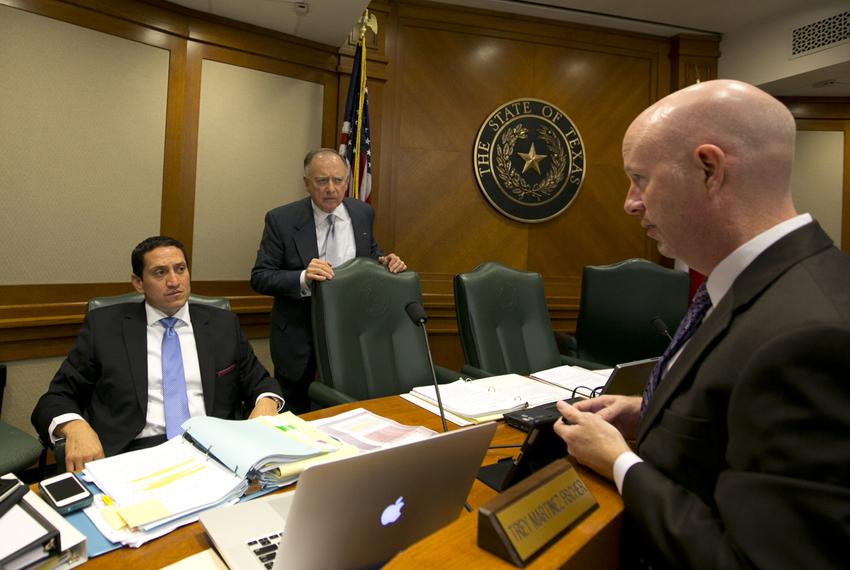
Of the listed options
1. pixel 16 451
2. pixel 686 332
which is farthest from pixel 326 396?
pixel 686 332

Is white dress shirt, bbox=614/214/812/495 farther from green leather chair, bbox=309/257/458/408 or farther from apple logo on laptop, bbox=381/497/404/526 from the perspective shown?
green leather chair, bbox=309/257/458/408

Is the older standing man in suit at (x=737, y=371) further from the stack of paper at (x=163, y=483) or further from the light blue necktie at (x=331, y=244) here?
the light blue necktie at (x=331, y=244)

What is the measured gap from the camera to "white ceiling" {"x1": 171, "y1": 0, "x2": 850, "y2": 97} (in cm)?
340

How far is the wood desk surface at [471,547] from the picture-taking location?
66 centimetres

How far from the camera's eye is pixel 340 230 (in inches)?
117

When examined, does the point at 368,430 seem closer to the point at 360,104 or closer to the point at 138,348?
the point at 138,348

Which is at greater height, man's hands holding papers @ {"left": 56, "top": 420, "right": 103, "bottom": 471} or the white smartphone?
the white smartphone

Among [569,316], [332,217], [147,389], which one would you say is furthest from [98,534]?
[569,316]

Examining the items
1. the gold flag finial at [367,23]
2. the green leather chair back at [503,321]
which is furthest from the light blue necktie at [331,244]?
the gold flag finial at [367,23]

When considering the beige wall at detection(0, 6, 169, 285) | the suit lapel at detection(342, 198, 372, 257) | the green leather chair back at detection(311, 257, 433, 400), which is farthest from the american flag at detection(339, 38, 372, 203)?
the green leather chair back at detection(311, 257, 433, 400)

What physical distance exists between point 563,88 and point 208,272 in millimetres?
3096

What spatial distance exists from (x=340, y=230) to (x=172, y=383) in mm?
1282

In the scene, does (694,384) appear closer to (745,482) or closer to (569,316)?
(745,482)

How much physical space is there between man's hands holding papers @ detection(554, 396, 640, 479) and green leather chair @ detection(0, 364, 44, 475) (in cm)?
212
